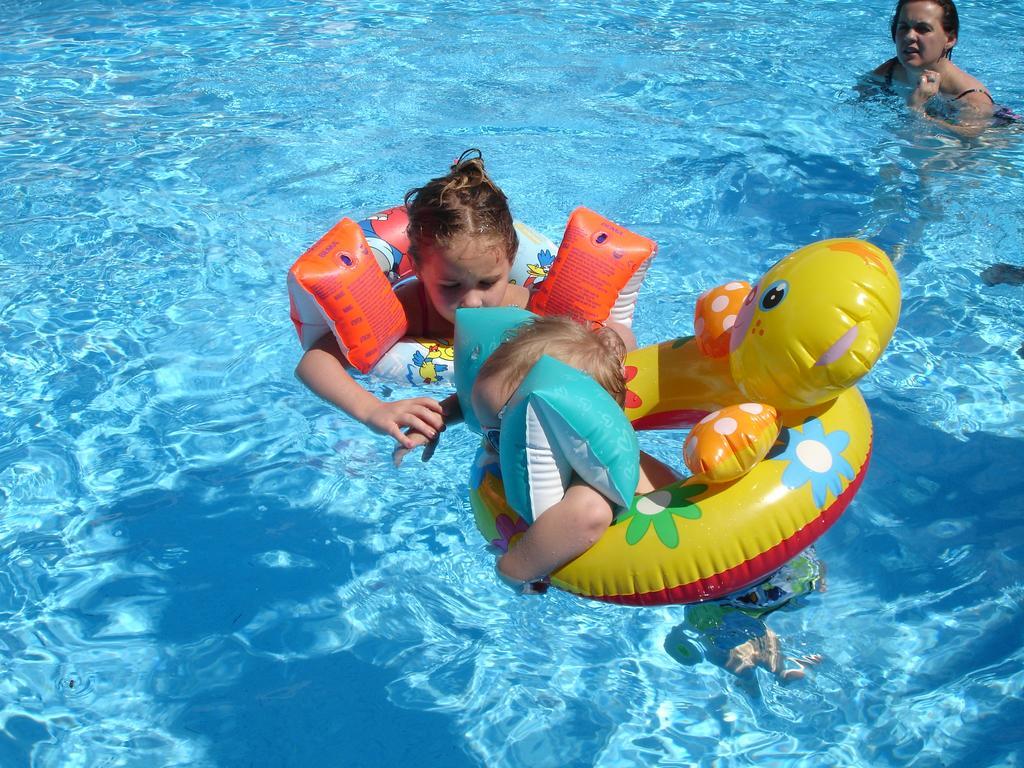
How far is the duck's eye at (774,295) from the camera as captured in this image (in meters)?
2.85

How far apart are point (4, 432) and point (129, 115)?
3.47 metres

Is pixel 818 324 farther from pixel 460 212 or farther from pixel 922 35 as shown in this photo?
pixel 922 35

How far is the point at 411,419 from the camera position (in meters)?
3.32

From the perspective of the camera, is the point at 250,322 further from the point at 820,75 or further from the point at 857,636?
the point at 820,75

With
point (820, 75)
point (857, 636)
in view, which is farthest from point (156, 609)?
point (820, 75)

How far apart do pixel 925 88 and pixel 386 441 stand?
4435mm

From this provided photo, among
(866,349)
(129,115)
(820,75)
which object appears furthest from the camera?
(820,75)

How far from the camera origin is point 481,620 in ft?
11.8

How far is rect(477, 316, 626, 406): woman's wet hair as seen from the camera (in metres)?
2.94

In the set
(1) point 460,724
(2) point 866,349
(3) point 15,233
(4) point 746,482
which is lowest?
(1) point 460,724

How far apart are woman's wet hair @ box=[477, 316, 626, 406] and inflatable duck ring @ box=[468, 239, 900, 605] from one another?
25cm

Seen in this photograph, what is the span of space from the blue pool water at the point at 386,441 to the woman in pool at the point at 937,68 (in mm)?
162

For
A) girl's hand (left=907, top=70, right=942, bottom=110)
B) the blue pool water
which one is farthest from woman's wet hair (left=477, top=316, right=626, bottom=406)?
girl's hand (left=907, top=70, right=942, bottom=110)

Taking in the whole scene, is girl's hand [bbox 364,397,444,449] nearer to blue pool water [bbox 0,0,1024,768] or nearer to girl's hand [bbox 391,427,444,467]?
girl's hand [bbox 391,427,444,467]
